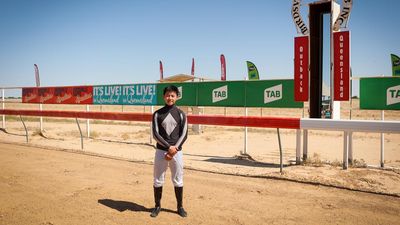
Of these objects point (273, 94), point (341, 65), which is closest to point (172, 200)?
point (341, 65)

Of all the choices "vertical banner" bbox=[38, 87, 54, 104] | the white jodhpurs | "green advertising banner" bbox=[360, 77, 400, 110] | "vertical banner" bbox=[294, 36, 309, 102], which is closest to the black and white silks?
the white jodhpurs

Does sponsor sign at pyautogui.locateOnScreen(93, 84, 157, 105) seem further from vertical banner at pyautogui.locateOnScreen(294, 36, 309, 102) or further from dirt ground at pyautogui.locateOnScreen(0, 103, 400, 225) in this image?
vertical banner at pyautogui.locateOnScreen(294, 36, 309, 102)

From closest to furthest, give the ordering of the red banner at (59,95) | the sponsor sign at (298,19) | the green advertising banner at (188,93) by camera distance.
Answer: the sponsor sign at (298,19) → the green advertising banner at (188,93) → the red banner at (59,95)

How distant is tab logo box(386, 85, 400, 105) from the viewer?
763 cm

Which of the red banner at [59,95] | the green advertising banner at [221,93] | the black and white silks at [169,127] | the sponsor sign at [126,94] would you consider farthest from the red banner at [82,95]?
the black and white silks at [169,127]

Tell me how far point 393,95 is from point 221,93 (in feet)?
16.4

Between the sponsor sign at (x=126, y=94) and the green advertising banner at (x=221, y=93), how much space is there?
7.73 feet

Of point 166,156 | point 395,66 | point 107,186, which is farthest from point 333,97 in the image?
point 395,66

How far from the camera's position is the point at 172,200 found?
5082 millimetres

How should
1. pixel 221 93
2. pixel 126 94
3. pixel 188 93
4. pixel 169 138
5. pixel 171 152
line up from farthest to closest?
pixel 126 94 < pixel 188 93 < pixel 221 93 < pixel 169 138 < pixel 171 152

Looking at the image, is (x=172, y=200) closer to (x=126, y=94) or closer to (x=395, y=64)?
(x=126, y=94)

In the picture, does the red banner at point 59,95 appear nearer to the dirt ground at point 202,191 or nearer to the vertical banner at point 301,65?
the dirt ground at point 202,191

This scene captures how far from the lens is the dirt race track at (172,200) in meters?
4.19

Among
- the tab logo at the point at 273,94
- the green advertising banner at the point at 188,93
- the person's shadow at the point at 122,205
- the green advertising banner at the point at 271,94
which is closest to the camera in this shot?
the person's shadow at the point at 122,205
